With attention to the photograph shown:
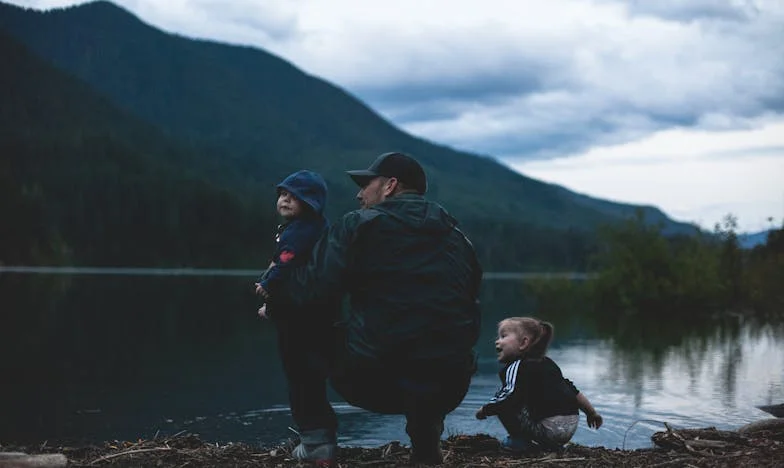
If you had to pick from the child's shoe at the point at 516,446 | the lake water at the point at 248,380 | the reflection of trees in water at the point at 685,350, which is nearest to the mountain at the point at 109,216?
the lake water at the point at 248,380

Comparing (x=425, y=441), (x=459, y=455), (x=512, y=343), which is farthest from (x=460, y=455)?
(x=512, y=343)

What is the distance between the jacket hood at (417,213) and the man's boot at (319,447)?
1732 mm

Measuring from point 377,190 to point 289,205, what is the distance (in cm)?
68

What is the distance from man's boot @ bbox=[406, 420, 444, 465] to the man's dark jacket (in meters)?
0.62

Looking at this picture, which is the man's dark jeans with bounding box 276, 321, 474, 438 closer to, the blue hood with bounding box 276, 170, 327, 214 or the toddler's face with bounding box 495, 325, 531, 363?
the blue hood with bounding box 276, 170, 327, 214

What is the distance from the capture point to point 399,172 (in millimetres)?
6617

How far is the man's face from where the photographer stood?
662 cm

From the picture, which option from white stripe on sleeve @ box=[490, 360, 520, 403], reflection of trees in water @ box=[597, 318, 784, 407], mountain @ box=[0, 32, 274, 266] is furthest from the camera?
mountain @ box=[0, 32, 274, 266]

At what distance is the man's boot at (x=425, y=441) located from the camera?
6.57m

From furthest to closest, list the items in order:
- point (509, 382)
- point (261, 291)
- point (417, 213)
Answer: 1. point (509, 382)
2. point (261, 291)
3. point (417, 213)

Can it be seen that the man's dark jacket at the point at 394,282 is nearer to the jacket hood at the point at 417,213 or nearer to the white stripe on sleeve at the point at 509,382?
the jacket hood at the point at 417,213

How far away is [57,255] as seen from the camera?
4747 inches

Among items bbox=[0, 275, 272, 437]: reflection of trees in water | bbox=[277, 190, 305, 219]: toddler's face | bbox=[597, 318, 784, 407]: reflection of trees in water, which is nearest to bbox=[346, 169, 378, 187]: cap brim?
bbox=[277, 190, 305, 219]: toddler's face

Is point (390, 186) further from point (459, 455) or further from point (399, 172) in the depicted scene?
point (459, 455)
